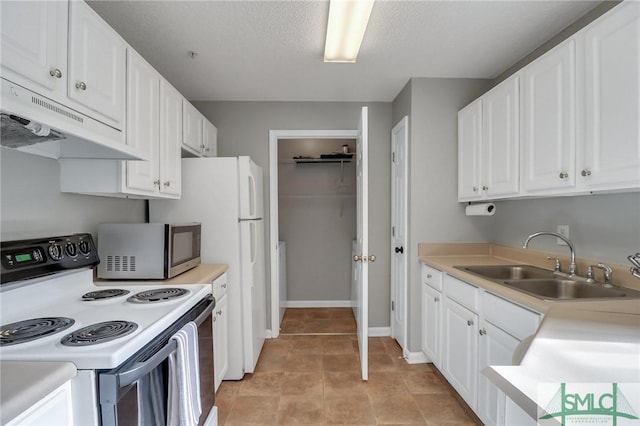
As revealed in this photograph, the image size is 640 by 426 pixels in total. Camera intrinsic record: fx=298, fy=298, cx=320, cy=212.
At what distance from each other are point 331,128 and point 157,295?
88.5 inches

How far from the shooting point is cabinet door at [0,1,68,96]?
90cm

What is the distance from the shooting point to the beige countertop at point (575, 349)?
644 millimetres

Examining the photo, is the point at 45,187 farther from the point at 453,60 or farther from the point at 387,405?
the point at 453,60

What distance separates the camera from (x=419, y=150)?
2.55 m

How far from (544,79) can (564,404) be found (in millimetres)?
1706

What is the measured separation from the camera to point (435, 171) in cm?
256

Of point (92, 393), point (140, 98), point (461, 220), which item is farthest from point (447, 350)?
point (140, 98)

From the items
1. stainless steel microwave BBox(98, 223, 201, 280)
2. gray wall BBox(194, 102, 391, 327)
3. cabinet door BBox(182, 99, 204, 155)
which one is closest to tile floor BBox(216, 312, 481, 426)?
gray wall BBox(194, 102, 391, 327)

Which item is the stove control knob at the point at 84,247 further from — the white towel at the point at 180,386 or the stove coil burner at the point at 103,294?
the white towel at the point at 180,386

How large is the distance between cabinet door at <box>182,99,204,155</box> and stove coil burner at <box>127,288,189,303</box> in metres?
1.18

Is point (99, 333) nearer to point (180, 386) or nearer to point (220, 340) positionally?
point (180, 386)

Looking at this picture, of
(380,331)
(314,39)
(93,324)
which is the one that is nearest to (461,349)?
(380,331)

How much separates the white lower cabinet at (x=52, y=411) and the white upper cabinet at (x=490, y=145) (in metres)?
2.29

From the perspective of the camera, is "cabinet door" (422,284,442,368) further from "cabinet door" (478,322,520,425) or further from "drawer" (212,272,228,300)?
"drawer" (212,272,228,300)
